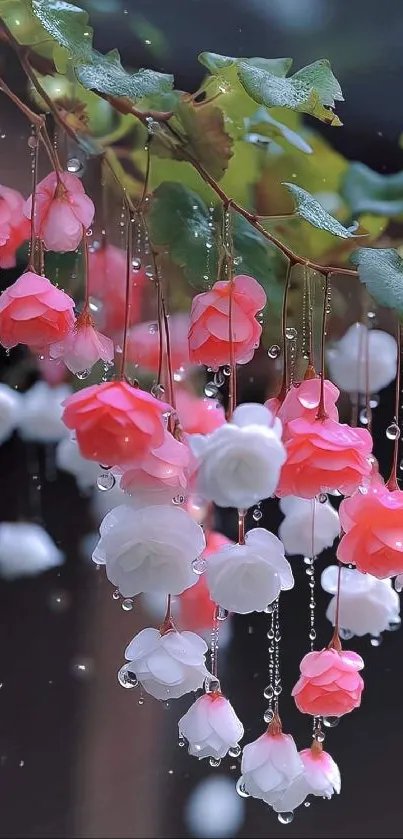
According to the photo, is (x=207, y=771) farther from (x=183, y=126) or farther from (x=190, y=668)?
(x=183, y=126)

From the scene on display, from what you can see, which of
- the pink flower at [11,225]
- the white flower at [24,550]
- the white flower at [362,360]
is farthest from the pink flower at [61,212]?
the white flower at [24,550]

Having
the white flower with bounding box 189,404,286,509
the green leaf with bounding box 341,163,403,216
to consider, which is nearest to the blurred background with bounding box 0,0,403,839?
the green leaf with bounding box 341,163,403,216

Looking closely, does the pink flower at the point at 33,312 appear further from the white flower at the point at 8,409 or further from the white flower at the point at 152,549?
the white flower at the point at 8,409

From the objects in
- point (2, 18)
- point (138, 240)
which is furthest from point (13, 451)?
point (2, 18)

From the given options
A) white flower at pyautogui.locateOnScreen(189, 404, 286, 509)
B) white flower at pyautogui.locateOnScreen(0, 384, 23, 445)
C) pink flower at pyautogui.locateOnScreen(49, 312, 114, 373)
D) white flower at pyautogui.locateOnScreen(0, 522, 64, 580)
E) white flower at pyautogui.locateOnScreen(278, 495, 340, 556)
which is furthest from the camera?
white flower at pyautogui.locateOnScreen(0, 522, 64, 580)

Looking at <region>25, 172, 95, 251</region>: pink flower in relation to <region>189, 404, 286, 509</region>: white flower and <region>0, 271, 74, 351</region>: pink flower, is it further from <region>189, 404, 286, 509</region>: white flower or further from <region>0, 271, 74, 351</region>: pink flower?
<region>189, 404, 286, 509</region>: white flower
